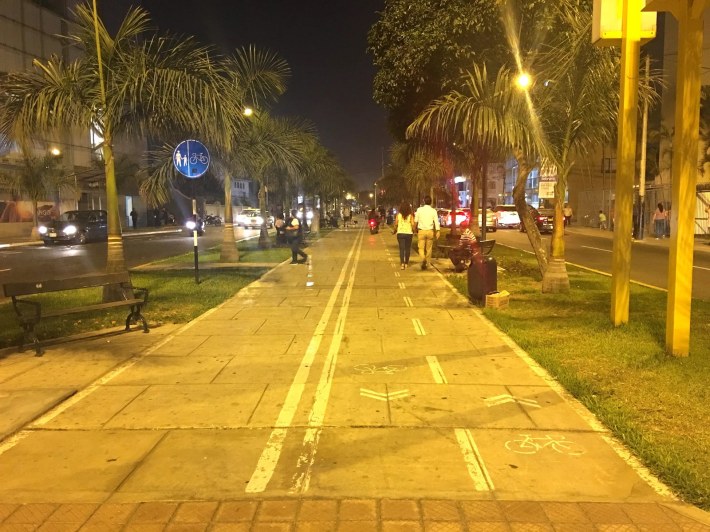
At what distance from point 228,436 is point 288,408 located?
76 cm

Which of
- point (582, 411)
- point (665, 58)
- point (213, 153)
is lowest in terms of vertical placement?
point (582, 411)

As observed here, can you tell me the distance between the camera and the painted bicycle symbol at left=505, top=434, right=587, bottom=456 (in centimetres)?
460

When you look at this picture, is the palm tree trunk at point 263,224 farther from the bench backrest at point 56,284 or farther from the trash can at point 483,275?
the bench backrest at point 56,284

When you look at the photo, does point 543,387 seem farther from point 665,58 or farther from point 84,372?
point 665,58

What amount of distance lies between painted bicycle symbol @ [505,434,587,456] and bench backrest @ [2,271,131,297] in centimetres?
620

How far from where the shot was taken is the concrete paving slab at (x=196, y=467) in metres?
3.95

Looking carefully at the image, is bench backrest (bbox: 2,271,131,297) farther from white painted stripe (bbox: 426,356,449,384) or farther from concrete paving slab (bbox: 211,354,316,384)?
white painted stripe (bbox: 426,356,449,384)

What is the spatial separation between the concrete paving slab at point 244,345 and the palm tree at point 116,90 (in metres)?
3.90

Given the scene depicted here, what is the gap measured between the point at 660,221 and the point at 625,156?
25157mm

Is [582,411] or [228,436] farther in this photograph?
[582,411]

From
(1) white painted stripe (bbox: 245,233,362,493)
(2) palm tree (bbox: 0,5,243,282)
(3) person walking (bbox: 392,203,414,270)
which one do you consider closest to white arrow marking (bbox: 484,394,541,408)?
(1) white painted stripe (bbox: 245,233,362,493)

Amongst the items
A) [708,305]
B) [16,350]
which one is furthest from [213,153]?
[708,305]

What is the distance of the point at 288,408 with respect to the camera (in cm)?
554

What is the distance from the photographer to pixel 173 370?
686 cm
